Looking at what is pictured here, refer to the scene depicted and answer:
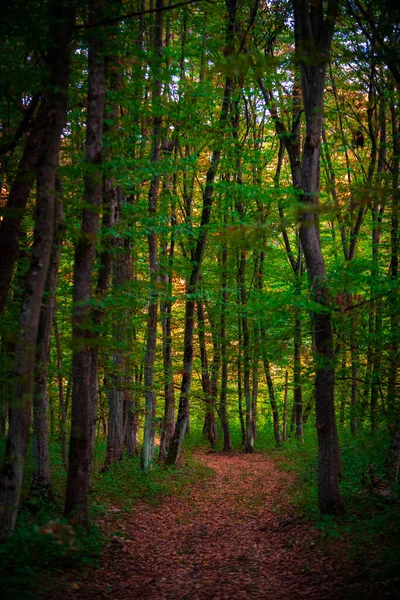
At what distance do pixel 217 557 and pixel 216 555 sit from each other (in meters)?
0.11

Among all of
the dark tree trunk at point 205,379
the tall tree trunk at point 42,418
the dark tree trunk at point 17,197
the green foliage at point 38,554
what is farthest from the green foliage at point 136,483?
the dark tree trunk at point 17,197

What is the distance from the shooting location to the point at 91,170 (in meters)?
6.91

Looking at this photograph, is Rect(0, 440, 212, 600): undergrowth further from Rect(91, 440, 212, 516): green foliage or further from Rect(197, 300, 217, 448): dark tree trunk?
Rect(197, 300, 217, 448): dark tree trunk

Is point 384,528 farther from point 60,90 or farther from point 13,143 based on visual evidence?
point 13,143

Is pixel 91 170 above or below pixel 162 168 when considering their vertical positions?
below

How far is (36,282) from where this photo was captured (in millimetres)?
6270

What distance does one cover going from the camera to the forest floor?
6.22 m

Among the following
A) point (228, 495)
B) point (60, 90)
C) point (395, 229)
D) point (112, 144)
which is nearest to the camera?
point (60, 90)

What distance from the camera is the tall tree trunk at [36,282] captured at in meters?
6.11

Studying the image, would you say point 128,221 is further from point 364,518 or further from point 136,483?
point 364,518

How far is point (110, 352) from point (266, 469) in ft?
28.1

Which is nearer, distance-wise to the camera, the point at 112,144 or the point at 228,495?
the point at 112,144

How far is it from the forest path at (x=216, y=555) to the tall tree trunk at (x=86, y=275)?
1.27 meters

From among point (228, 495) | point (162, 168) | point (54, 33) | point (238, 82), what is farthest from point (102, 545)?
point (238, 82)
